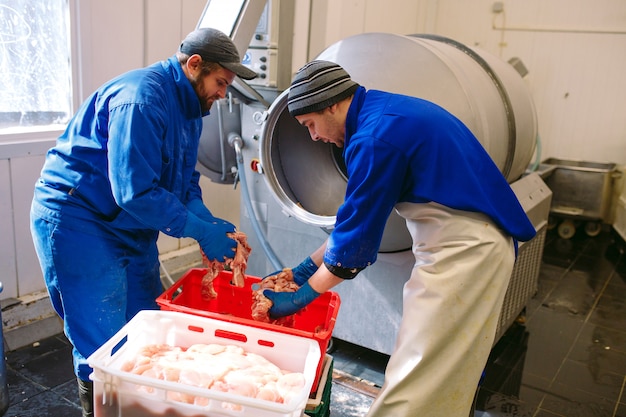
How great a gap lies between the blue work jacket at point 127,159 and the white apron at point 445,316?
0.79 meters

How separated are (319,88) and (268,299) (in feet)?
2.22

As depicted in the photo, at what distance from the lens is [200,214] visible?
212 centimetres

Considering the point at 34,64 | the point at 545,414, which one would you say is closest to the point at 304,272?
the point at 545,414

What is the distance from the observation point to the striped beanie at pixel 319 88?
5.41 ft

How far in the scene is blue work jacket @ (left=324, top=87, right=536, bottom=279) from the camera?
1598mm

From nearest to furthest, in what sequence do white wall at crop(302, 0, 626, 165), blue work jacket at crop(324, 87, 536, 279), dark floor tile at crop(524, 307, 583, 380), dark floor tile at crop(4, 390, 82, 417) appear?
blue work jacket at crop(324, 87, 536, 279), dark floor tile at crop(4, 390, 82, 417), dark floor tile at crop(524, 307, 583, 380), white wall at crop(302, 0, 626, 165)

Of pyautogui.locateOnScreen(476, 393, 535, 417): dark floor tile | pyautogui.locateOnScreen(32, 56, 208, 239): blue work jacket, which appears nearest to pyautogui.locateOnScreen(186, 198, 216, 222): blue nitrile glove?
pyautogui.locateOnScreen(32, 56, 208, 239): blue work jacket

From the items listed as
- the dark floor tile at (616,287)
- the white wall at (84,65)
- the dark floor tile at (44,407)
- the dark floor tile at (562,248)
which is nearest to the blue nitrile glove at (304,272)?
the dark floor tile at (44,407)

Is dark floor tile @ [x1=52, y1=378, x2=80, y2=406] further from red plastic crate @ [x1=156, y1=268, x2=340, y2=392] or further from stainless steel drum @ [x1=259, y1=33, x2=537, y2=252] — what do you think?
stainless steel drum @ [x1=259, y1=33, x2=537, y2=252]

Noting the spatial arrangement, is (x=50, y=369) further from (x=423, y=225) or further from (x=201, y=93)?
(x=423, y=225)

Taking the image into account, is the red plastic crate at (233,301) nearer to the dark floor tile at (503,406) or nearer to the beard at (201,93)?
the beard at (201,93)

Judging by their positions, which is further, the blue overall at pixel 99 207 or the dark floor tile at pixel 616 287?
the dark floor tile at pixel 616 287

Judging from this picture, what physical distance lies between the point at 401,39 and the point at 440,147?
1.00 m

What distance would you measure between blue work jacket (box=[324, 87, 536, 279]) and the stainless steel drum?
0.62 m
